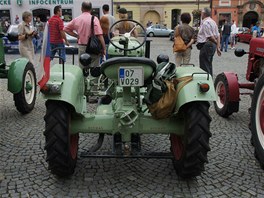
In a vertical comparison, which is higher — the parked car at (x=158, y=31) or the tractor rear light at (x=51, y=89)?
the parked car at (x=158, y=31)

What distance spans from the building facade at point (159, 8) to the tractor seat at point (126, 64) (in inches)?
1548

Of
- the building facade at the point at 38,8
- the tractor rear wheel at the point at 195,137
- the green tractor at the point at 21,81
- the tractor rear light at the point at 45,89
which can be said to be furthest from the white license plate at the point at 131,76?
the building facade at the point at 38,8

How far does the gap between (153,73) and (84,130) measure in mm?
838

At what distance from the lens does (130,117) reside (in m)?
3.09

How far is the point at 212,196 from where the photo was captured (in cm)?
302

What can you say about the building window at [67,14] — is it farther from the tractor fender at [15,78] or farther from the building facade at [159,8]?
the tractor fender at [15,78]

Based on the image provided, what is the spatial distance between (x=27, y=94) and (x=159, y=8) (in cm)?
3813

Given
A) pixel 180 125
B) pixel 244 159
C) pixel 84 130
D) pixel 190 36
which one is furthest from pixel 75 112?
pixel 190 36

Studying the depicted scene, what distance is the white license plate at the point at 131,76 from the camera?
2.94m

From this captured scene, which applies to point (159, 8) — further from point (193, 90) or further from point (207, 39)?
point (193, 90)

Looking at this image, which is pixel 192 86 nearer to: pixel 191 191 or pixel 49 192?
pixel 191 191

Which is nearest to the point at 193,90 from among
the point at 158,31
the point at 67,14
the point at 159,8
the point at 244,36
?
the point at 244,36

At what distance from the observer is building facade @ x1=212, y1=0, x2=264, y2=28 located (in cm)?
4119

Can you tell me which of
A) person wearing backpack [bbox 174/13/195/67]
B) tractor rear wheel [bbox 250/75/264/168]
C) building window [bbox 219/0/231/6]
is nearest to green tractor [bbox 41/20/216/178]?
tractor rear wheel [bbox 250/75/264/168]
